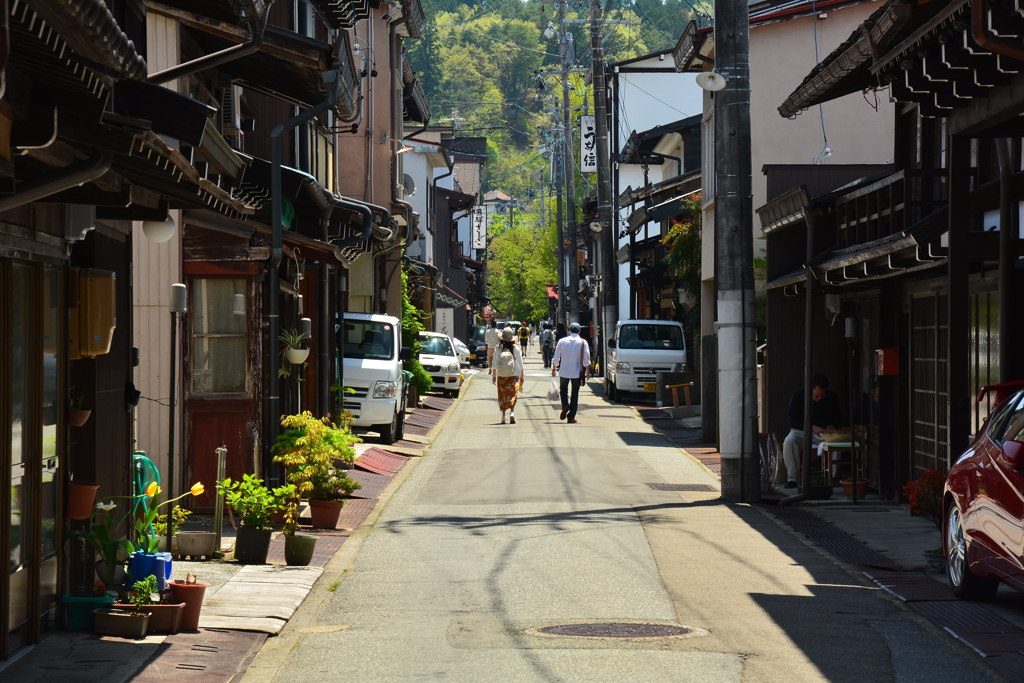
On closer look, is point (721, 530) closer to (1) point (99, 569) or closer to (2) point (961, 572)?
(2) point (961, 572)

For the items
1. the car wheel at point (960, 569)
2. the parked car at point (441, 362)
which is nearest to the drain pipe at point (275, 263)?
the car wheel at point (960, 569)

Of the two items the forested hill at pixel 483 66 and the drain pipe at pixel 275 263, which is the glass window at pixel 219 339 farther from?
the forested hill at pixel 483 66

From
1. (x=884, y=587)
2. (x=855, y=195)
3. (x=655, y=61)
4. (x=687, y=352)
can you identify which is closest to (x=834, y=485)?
(x=855, y=195)

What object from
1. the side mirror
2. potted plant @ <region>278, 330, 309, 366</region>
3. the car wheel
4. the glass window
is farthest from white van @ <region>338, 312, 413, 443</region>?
the side mirror

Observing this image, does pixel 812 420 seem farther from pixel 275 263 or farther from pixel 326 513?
pixel 275 263

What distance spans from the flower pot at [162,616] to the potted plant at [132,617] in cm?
3

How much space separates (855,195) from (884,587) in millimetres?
6493

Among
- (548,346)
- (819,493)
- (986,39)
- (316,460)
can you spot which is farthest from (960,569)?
(548,346)

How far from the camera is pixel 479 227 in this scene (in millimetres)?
82375

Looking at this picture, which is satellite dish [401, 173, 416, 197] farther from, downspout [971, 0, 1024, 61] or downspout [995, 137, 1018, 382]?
downspout [971, 0, 1024, 61]

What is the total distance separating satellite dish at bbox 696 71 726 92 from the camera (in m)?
14.6

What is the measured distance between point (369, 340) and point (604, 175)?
48.8 feet

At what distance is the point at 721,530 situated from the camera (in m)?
13.0

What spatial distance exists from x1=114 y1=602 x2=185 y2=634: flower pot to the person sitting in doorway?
33.1 ft
